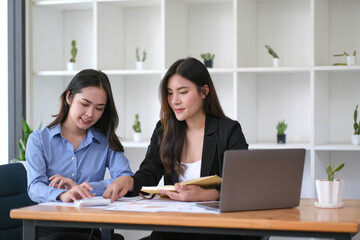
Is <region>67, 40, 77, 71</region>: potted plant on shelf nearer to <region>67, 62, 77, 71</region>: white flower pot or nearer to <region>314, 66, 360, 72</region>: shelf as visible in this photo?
<region>67, 62, 77, 71</region>: white flower pot

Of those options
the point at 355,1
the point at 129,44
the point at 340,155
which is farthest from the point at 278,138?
the point at 129,44

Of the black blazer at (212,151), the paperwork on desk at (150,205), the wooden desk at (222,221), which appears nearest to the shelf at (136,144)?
the black blazer at (212,151)

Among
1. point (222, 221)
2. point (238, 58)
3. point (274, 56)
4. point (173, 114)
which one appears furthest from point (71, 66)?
point (222, 221)

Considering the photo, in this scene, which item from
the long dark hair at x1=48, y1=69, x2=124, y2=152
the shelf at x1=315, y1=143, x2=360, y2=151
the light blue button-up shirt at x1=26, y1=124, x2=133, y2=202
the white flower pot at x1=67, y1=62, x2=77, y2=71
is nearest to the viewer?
the light blue button-up shirt at x1=26, y1=124, x2=133, y2=202

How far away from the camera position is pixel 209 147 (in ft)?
8.89

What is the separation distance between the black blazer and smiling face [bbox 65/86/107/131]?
0.35 metres

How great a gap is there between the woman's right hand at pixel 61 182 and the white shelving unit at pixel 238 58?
1542mm

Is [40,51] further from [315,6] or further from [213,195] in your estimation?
[213,195]

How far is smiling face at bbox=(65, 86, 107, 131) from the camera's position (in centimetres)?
271

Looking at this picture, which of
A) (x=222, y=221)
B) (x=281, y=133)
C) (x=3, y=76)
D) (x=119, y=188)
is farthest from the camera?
(x=3, y=76)

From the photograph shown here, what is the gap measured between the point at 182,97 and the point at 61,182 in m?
0.69

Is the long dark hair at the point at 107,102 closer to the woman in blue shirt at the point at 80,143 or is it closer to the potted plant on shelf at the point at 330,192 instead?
the woman in blue shirt at the point at 80,143

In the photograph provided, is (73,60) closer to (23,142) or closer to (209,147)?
(23,142)

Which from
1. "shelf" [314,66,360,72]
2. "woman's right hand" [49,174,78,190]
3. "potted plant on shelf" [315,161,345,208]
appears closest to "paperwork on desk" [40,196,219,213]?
"woman's right hand" [49,174,78,190]
